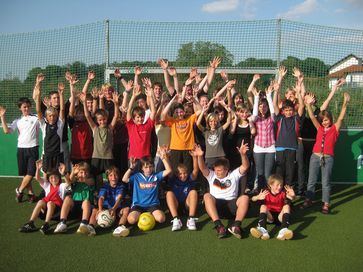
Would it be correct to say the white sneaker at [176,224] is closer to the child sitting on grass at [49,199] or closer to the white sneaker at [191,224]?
the white sneaker at [191,224]

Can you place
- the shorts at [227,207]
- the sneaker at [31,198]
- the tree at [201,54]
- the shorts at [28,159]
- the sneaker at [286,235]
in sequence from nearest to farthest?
the sneaker at [286,235] < the shorts at [227,207] < the sneaker at [31,198] < the shorts at [28,159] < the tree at [201,54]

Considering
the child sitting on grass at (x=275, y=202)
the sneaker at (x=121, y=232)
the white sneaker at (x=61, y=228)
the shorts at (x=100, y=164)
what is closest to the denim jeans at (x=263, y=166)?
the child sitting on grass at (x=275, y=202)

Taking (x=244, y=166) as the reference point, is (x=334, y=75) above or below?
above

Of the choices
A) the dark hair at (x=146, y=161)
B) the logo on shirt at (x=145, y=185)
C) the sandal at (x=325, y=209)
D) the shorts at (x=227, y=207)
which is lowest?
the sandal at (x=325, y=209)

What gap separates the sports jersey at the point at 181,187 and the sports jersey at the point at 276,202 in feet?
4.04

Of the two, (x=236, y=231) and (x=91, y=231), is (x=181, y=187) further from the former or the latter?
(x=91, y=231)

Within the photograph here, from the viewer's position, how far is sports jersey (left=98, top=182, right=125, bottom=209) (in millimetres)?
5793

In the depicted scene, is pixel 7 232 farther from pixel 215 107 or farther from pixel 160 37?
pixel 160 37

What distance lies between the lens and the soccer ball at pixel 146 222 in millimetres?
5438

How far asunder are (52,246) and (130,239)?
3.25ft

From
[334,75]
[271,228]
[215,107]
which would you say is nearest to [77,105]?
[215,107]

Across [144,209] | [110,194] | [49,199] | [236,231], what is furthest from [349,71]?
[49,199]

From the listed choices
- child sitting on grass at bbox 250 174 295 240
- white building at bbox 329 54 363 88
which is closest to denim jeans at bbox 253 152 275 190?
child sitting on grass at bbox 250 174 295 240

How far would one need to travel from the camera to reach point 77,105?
7086 mm
